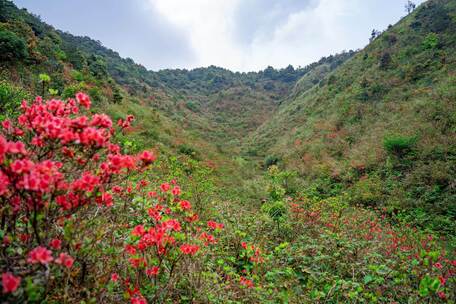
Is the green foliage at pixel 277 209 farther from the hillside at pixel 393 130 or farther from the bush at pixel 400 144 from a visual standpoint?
the bush at pixel 400 144

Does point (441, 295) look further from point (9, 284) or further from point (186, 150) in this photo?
point (186, 150)

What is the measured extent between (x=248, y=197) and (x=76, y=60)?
15381 millimetres

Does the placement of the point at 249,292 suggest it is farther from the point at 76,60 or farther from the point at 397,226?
the point at 76,60

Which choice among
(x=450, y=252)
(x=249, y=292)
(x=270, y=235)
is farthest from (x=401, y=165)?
(x=249, y=292)

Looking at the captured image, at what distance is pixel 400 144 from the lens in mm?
9523

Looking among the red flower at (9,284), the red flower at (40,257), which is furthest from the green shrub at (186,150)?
the red flower at (9,284)

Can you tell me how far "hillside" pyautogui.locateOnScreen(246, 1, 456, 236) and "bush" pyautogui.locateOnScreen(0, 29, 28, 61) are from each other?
1380 centimetres

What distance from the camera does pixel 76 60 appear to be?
16.9 metres

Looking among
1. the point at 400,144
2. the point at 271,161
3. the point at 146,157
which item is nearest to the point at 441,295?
the point at 146,157

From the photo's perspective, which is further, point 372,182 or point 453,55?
point 453,55

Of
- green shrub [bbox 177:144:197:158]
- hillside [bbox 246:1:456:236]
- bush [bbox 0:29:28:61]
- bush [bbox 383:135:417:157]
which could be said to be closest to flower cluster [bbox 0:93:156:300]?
hillside [bbox 246:1:456:236]

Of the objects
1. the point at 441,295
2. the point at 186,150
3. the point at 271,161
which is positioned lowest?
the point at 441,295

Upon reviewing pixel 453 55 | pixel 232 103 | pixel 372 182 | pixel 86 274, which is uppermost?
pixel 232 103

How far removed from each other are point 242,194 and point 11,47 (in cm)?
1124
